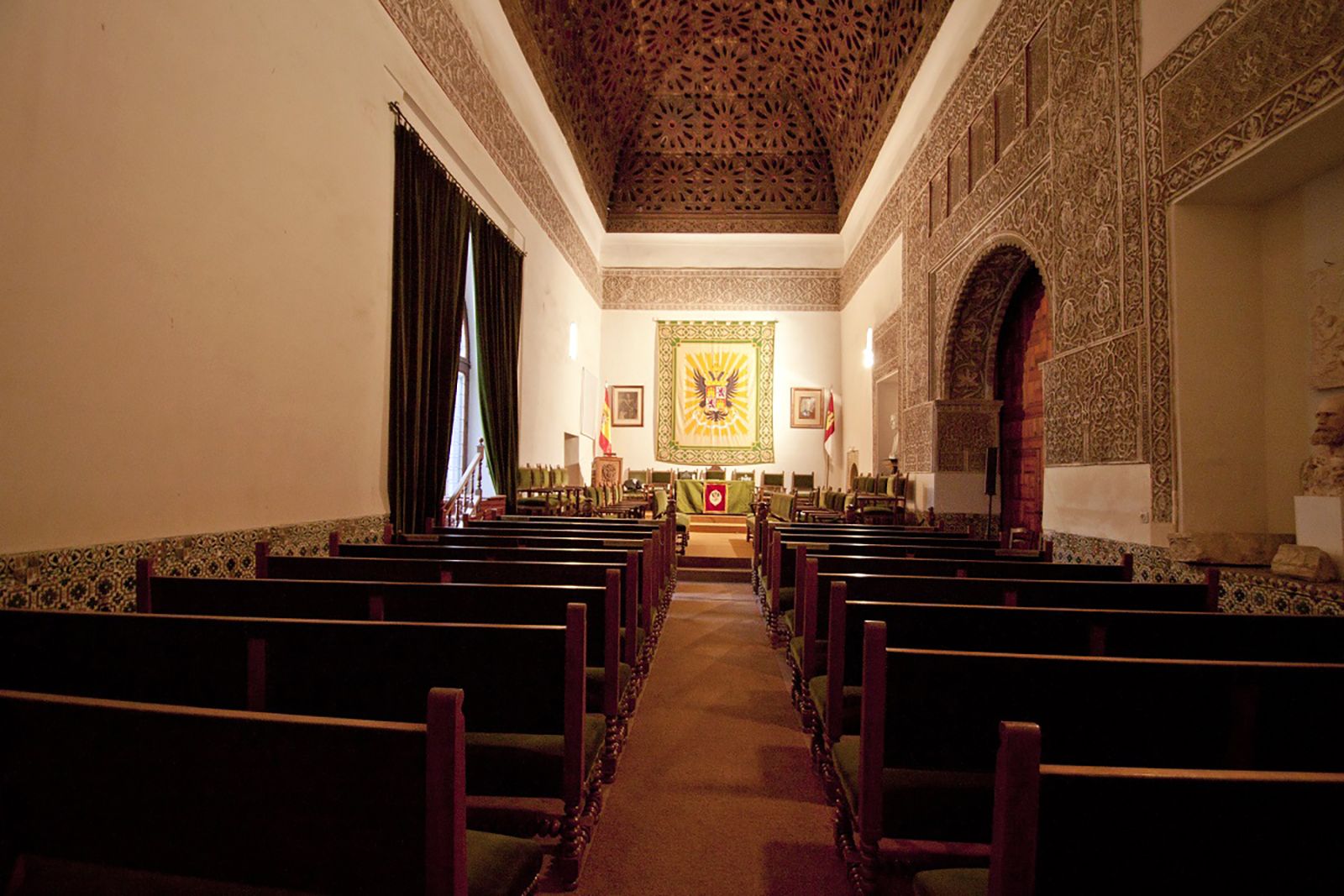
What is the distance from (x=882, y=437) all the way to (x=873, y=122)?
4474 mm

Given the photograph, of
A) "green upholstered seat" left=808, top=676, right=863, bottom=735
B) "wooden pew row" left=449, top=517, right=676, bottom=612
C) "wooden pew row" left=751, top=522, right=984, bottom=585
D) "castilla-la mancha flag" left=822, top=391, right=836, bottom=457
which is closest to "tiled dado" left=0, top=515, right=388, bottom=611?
"wooden pew row" left=449, top=517, right=676, bottom=612

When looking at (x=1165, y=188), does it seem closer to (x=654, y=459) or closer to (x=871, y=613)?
(x=871, y=613)

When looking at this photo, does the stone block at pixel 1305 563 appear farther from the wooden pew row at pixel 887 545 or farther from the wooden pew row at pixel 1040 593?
the wooden pew row at pixel 887 545

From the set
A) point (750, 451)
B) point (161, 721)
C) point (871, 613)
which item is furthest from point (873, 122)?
point (161, 721)

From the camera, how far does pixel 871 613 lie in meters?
1.95

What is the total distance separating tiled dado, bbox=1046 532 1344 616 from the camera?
2662 millimetres

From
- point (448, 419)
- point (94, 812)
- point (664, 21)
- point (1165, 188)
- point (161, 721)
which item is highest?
point (664, 21)

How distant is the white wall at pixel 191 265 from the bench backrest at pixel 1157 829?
281 cm

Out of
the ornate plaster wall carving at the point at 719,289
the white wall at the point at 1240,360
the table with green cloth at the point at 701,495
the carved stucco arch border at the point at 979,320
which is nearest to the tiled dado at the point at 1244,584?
the white wall at the point at 1240,360

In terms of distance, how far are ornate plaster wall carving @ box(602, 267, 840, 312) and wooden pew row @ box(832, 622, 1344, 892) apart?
12407 millimetres

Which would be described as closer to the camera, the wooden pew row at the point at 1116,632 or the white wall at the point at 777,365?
the wooden pew row at the point at 1116,632

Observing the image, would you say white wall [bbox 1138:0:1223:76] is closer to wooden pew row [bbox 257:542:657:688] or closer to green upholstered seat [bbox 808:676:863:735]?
green upholstered seat [bbox 808:676:863:735]

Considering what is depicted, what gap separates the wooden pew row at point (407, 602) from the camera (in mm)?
1998

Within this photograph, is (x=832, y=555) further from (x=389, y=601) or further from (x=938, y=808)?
(x=389, y=601)
